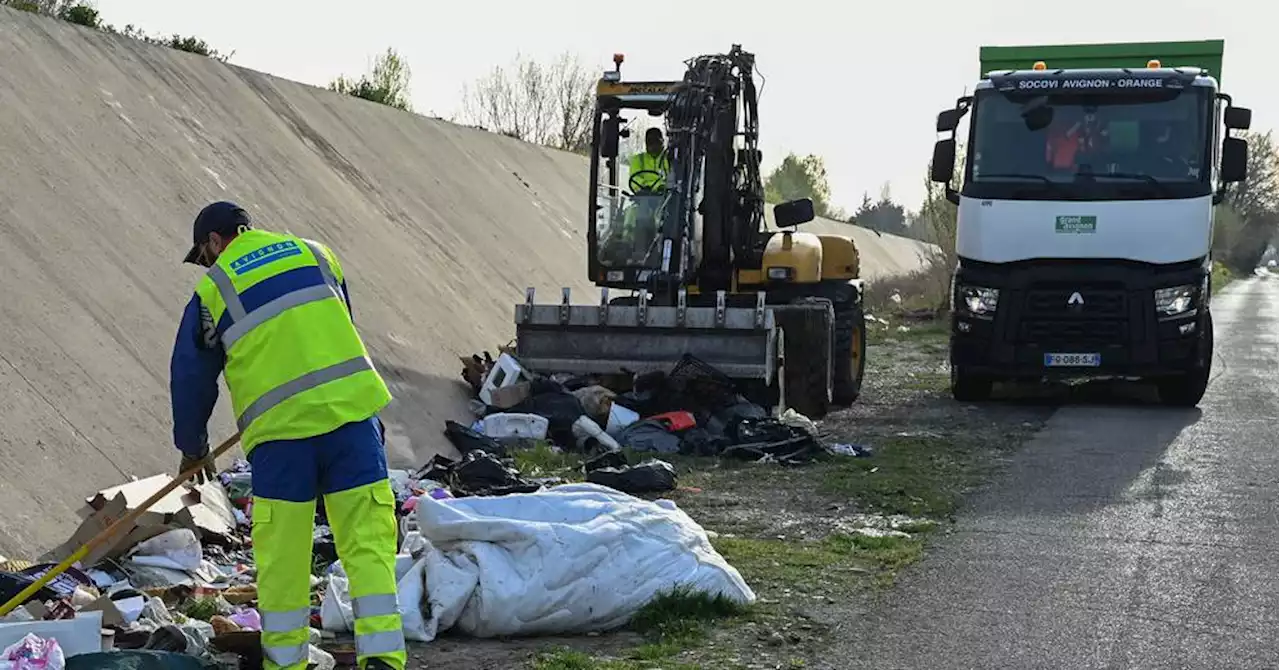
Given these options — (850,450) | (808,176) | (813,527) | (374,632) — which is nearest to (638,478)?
(813,527)

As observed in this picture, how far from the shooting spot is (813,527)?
889 cm

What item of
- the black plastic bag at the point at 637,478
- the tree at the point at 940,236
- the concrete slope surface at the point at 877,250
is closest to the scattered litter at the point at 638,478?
the black plastic bag at the point at 637,478

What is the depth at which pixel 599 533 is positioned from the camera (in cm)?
664

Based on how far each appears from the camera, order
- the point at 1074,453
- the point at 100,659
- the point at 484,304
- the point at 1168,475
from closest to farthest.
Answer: the point at 100,659 < the point at 1168,475 < the point at 1074,453 < the point at 484,304

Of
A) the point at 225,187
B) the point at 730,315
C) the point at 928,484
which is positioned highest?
the point at 225,187

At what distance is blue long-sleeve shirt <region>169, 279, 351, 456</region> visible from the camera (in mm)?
5363

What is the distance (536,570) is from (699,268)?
7.77 m

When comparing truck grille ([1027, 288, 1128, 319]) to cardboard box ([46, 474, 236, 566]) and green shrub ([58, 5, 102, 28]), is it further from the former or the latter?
green shrub ([58, 5, 102, 28])

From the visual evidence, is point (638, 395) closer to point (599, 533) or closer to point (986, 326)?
point (986, 326)

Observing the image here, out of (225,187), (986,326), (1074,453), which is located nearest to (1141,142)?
(986,326)

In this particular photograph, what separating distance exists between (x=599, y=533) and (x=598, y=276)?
7.14 meters

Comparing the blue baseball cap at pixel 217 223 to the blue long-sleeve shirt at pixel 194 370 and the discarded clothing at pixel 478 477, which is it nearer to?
the blue long-sleeve shirt at pixel 194 370

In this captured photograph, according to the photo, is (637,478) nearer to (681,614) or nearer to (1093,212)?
(681,614)

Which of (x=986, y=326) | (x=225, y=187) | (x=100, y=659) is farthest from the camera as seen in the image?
(x=986, y=326)
